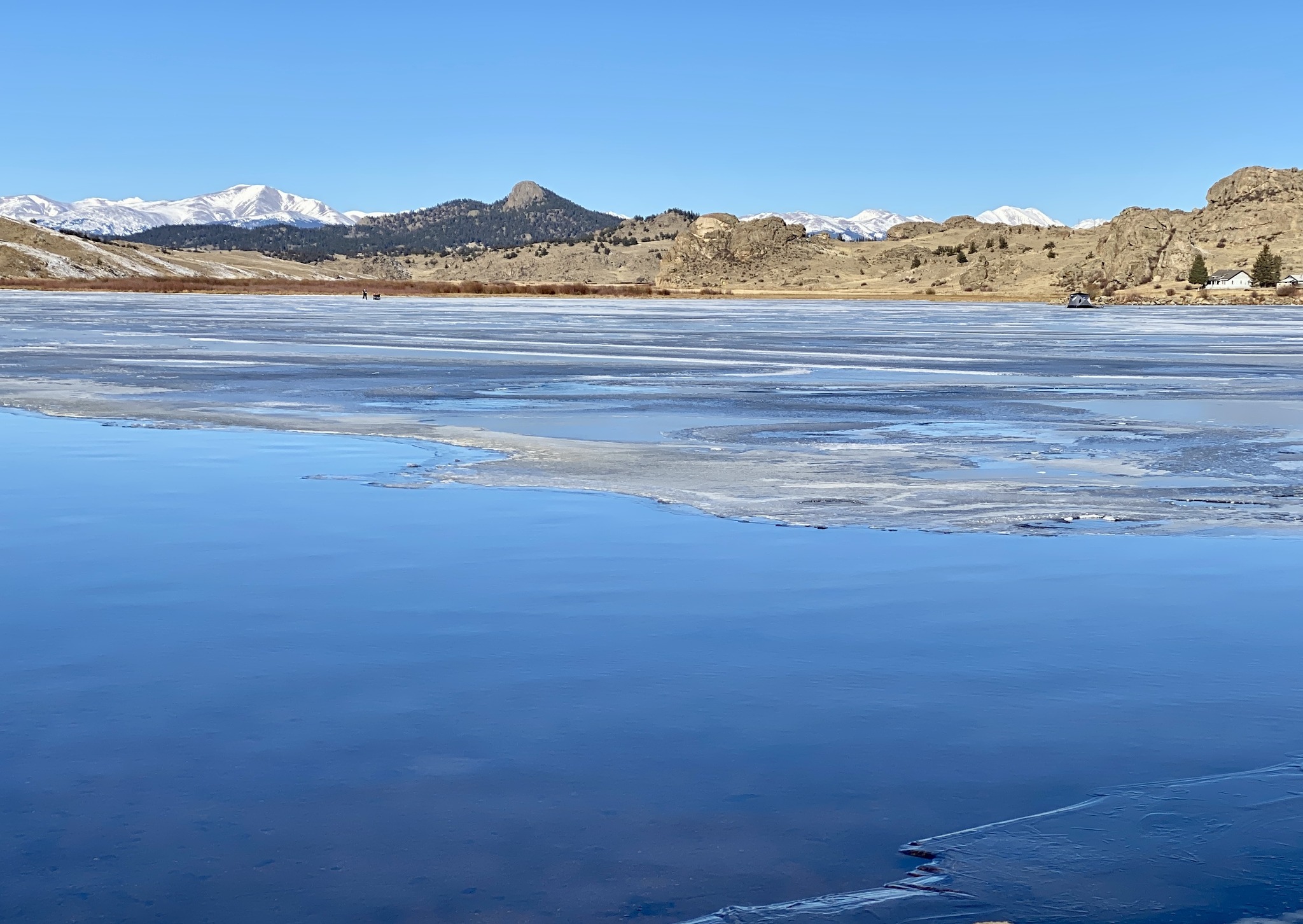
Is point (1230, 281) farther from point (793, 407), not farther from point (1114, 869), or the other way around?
point (1114, 869)

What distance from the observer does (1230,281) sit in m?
105

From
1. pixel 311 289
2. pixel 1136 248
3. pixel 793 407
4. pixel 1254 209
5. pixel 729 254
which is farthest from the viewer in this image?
pixel 729 254

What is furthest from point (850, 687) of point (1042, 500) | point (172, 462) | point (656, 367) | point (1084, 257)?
point (1084, 257)

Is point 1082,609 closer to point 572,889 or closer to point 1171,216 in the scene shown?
point 572,889

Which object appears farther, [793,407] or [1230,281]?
[1230,281]

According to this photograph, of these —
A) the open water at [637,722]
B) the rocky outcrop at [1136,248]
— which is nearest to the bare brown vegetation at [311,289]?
the rocky outcrop at [1136,248]

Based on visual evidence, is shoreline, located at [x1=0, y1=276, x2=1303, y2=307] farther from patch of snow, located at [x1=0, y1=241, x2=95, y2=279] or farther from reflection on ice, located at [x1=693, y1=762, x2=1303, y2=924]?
A: reflection on ice, located at [x1=693, y1=762, x2=1303, y2=924]

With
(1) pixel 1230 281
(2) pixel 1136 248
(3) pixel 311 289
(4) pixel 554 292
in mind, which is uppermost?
(2) pixel 1136 248

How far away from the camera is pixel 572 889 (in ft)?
13.6

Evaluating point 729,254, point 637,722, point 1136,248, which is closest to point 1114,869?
point 637,722

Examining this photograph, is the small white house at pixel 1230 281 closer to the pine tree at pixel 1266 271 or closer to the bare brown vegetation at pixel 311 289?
the pine tree at pixel 1266 271

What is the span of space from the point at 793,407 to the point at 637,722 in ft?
44.1

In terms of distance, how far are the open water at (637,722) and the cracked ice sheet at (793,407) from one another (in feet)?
5.51

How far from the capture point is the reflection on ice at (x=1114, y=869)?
3988 mm
